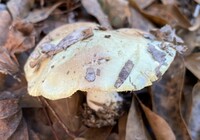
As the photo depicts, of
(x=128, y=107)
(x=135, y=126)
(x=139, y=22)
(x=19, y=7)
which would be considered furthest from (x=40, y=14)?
(x=135, y=126)

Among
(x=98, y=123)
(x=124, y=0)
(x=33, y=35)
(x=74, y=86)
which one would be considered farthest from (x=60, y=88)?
(x=124, y=0)

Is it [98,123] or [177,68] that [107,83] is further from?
[177,68]

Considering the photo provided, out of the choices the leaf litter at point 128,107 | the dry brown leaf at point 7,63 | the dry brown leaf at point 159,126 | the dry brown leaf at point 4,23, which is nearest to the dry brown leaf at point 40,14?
the leaf litter at point 128,107

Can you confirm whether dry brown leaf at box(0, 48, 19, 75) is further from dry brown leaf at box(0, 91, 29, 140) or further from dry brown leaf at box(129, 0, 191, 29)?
dry brown leaf at box(129, 0, 191, 29)

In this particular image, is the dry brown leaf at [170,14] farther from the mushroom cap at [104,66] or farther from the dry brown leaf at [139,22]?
the mushroom cap at [104,66]

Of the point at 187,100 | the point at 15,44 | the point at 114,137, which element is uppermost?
the point at 15,44

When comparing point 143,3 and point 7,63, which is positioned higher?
point 143,3

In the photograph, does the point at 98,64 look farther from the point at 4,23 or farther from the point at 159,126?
the point at 4,23
